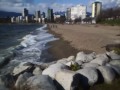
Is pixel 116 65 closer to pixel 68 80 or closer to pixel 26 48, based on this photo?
pixel 68 80

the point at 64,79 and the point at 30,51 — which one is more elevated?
the point at 64,79

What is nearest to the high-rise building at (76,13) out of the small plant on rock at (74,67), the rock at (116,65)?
the rock at (116,65)

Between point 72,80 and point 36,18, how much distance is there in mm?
186207

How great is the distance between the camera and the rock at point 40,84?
235 inches

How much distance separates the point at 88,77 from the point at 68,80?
30.0 inches

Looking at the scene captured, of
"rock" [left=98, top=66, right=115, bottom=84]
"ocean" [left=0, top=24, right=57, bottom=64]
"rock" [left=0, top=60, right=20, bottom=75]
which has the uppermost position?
"rock" [left=98, top=66, right=115, bottom=84]

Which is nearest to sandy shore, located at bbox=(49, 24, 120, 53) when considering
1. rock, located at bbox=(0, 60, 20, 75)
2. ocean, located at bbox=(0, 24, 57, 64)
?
ocean, located at bbox=(0, 24, 57, 64)

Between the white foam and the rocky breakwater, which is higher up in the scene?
the rocky breakwater

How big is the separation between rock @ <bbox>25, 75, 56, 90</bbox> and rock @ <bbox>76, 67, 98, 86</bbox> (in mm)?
1014

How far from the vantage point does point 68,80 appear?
6.30 meters

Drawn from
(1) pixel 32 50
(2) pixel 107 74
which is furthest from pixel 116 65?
(1) pixel 32 50

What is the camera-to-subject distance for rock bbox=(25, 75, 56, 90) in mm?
5961

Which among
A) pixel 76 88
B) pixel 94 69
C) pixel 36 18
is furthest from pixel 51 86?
pixel 36 18

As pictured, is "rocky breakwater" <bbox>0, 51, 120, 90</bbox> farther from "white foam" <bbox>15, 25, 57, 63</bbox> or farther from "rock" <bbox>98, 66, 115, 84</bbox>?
"white foam" <bbox>15, 25, 57, 63</bbox>
